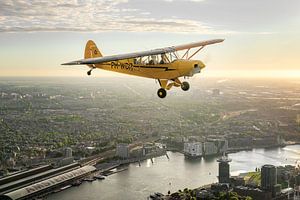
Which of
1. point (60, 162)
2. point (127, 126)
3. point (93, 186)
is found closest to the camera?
point (93, 186)

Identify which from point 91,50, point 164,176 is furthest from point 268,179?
point 91,50

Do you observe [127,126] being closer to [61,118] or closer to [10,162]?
[61,118]

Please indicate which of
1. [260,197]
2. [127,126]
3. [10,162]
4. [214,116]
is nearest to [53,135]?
[127,126]

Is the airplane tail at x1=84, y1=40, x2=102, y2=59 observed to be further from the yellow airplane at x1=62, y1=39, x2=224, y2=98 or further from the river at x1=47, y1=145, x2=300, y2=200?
the river at x1=47, y1=145, x2=300, y2=200

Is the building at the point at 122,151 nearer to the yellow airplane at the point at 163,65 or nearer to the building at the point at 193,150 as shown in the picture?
the building at the point at 193,150

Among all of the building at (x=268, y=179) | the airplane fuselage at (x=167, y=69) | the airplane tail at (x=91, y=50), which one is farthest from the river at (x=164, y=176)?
the airplane fuselage at (x=167, y=69)

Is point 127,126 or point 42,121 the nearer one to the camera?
point 127,126
